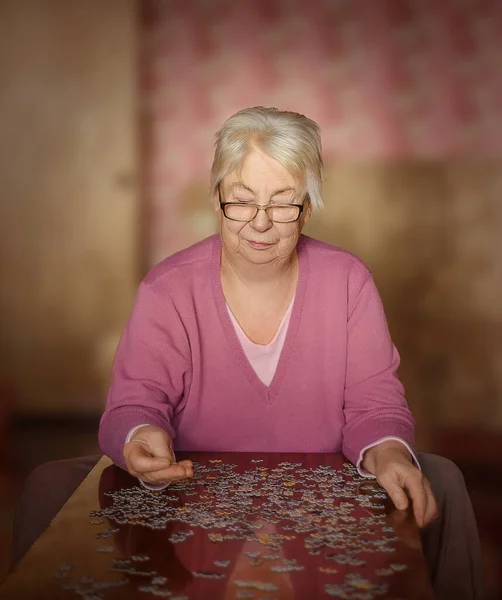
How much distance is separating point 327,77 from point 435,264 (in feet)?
4.50

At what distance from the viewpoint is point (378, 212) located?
6.04 meters

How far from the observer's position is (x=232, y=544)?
6.07 ft

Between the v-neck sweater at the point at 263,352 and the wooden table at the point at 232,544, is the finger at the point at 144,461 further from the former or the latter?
the v-neck sweater at the point at 263,352

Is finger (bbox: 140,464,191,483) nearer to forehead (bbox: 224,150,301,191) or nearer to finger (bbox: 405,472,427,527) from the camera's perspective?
finger (bbox: 405,472,427,527)

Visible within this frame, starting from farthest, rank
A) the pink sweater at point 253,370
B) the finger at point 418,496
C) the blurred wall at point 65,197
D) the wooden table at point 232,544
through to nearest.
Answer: the blurred wall at point 65,197 < the pink sweater at point 253,370 < the finger at point 418,496 < the wooden table at point 232,544

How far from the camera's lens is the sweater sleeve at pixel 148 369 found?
8.17 ft

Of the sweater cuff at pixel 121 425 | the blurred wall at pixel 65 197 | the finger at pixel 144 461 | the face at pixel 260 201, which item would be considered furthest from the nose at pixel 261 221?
the blurred wall at pixel 65 197

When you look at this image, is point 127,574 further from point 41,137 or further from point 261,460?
point 41,137

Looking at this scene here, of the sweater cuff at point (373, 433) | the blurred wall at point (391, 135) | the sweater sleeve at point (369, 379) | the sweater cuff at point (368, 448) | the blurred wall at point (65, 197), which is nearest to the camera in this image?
the sweater cuff at point (368, 448)

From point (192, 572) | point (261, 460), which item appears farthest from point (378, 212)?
point (192, 572)

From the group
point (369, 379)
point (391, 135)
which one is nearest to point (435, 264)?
point (391, 135)

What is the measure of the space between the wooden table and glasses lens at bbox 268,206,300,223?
0.68m

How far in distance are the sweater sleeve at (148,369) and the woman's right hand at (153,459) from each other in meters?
0.13

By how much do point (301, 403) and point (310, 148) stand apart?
73cm
